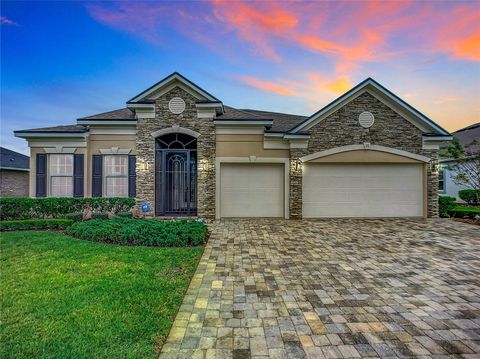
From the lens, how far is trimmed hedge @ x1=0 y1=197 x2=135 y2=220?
979 centimetres

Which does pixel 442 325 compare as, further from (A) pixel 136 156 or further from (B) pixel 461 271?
(A) pixel 136 156

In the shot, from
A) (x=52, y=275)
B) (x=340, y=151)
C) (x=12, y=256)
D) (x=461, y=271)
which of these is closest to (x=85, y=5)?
(x=12, y=256)

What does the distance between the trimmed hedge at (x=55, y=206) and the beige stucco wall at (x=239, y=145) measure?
4.79 m

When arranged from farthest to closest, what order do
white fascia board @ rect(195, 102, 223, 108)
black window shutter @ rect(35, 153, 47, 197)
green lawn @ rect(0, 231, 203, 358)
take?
black window shutter @ rect(35, 153, 47, 197) < white fascia board @ rect(195, 102, 223, 108) < green lawn @ rect(0, 231, 203, 358)

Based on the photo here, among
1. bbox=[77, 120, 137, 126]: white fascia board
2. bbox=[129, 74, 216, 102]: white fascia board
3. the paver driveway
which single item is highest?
bbox=[129, 74, 216, 102]: white fascia board

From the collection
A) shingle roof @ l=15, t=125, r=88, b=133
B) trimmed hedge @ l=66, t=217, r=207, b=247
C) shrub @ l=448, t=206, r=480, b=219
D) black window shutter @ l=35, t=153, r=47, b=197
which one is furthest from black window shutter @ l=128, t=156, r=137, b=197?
shrub @ l=448, t=206, r=480, b=219

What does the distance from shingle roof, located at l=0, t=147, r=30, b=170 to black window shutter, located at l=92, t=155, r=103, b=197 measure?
40.0ft

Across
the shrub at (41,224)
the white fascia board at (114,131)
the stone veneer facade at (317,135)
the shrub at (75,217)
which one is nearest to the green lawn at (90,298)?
the shrub at (41,224)

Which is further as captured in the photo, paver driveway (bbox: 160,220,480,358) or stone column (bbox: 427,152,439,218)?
stone column (bbox: 427,152,439,218)

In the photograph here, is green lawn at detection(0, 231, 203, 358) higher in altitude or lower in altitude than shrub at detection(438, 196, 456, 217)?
lower

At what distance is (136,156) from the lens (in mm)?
11125

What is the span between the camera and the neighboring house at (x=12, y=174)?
18.0 m

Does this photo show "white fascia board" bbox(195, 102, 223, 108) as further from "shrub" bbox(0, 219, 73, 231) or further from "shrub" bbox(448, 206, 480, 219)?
"shrub" bbox(448, 206, 480, 219)

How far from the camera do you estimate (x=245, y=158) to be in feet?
36.2
